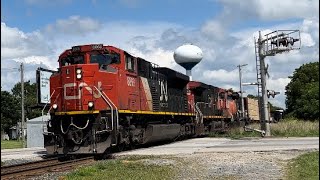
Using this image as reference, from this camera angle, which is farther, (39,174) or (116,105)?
(116,105)

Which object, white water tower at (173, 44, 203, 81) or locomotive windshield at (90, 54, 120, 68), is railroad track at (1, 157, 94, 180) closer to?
locomotive windshield at (90, 54, 120, 68)

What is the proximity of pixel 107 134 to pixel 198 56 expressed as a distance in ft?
108

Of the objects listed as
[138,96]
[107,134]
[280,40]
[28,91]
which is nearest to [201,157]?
[107,134]

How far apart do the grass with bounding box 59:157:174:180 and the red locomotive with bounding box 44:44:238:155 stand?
146 inches

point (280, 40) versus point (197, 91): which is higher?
point (280, 40)

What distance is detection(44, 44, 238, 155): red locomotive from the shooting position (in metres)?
18.1

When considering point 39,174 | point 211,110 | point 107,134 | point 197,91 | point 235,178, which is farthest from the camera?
point 211,110

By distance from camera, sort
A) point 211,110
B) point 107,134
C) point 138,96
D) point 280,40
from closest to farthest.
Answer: point 107,134
point 138,96
point 280,40
point 211,110

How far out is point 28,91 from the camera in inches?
4547

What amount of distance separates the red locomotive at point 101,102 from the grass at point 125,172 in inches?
146

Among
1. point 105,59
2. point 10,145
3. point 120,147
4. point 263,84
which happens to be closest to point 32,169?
point 120,147

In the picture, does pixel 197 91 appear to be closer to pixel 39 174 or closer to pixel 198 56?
pixel 198 56

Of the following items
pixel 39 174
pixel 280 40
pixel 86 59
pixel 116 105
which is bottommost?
pixel 39 174

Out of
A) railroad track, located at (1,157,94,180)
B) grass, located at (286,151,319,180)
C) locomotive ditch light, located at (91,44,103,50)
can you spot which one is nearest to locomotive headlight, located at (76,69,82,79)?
locomotive ditch light, located at (91,44,103,50)
